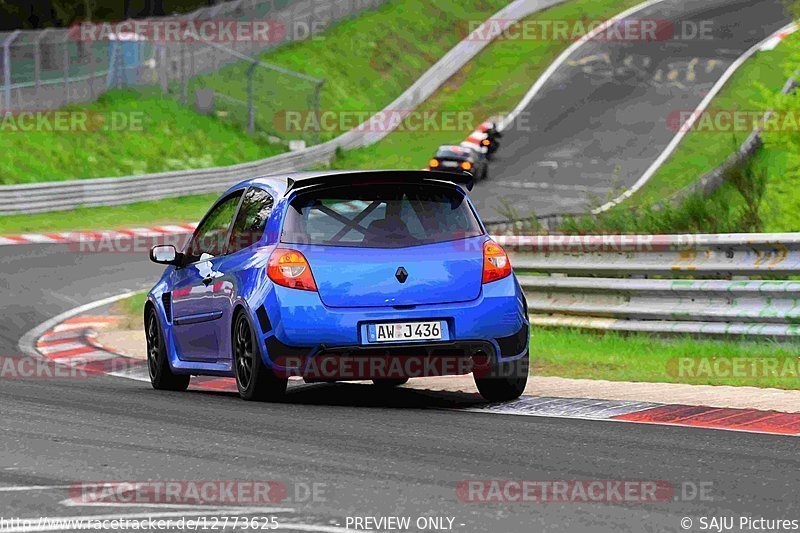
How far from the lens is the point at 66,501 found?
21.0ft

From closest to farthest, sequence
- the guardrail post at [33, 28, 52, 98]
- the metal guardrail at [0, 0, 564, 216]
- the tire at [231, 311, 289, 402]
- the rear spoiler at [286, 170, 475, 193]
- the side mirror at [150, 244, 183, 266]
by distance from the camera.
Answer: the tire at [231, 311, 289, 402], the rear spoiler at [286, 170, 475, 193], the side mirror at [150, 244, 183, 266], the metal guardrail at [0, 0, 564, 216], the guardrail post at [33, 28, 52, 98]

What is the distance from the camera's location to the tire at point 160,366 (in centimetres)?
1191

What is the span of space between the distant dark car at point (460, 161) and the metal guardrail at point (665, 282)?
88.8ft

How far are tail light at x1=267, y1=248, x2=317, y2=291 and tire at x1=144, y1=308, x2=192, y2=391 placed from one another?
225 centimetres

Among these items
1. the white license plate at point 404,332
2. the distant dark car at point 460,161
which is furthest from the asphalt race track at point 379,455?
the distant dark car at point 460,161

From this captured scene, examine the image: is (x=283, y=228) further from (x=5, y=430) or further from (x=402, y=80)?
(x=402, y=80)

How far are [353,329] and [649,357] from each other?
12.1 ft

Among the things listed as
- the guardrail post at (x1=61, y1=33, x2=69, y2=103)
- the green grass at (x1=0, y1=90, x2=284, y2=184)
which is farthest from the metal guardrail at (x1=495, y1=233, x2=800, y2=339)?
the guardrail post at (x1=61, y1=33, x2=69, y2=103)

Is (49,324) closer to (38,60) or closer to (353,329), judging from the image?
(353,329)

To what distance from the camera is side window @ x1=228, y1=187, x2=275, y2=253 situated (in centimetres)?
1046

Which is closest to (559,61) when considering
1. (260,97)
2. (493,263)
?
(260,97)

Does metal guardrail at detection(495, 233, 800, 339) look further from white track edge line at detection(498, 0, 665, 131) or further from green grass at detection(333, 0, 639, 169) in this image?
white track edge line at detection(498, 0, 665, 131)

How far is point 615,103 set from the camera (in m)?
53.0

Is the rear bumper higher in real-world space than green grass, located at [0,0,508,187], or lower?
higher
